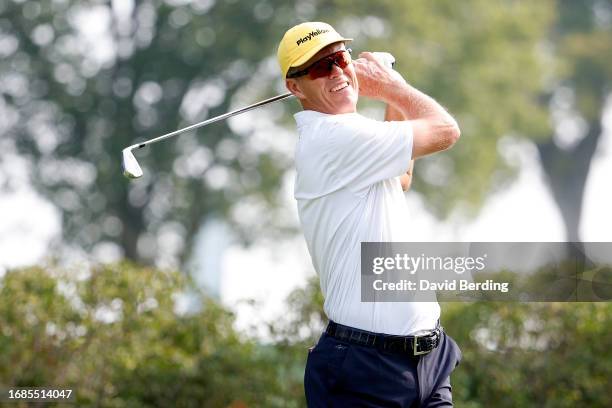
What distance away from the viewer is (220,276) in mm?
26219

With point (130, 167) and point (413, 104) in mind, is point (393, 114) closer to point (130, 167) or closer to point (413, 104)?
point (413, 104)

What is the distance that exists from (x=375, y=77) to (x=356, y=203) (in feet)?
1.74

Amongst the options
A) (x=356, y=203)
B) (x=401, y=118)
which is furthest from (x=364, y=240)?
(x=401, y=118)

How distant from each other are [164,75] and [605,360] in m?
16.3

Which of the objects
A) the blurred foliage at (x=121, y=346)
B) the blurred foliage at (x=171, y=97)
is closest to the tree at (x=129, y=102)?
the blurred foliage at (x=171, y=97)

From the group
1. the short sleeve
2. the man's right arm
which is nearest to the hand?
the man's right arm

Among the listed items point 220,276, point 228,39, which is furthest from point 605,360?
point 220,276

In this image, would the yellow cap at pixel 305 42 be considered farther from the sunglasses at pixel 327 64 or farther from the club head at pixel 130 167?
the club head at pixel 130 167

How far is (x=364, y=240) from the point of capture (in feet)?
14.2

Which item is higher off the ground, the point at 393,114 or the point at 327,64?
the point at 327,64

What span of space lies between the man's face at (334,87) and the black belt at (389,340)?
2.70 feet

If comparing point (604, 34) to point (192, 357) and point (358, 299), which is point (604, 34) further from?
point (358, 299)

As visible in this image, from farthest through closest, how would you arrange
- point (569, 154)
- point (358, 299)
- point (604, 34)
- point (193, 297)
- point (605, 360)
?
point (569, 154), point (604, 34), point (193, 297), point (605, 360), point (358, 299)

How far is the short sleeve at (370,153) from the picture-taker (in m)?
4.32
